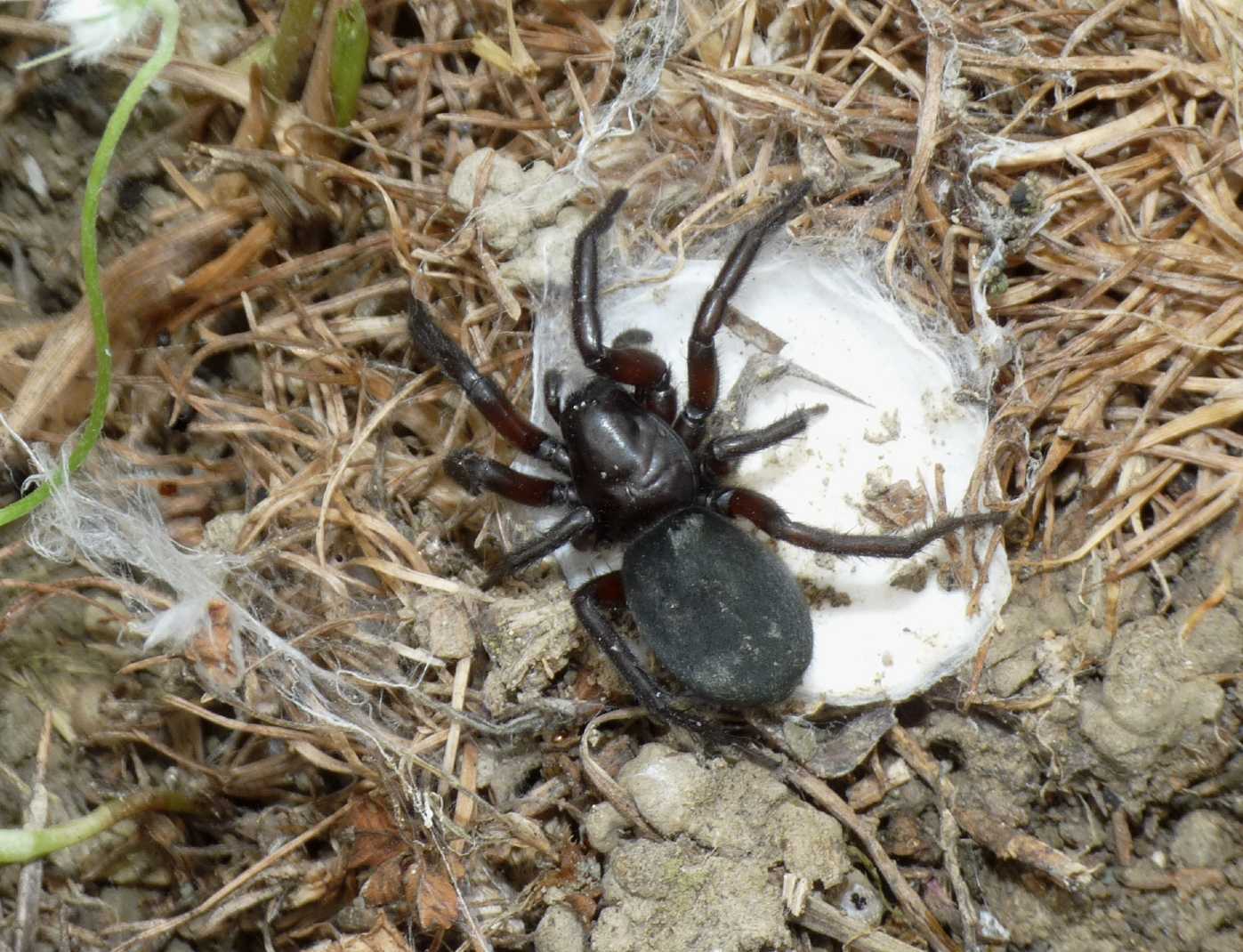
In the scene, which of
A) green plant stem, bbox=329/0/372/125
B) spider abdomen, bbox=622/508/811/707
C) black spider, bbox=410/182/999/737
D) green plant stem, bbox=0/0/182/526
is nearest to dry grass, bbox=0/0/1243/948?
green plant stem, bbox=329/0/372/125

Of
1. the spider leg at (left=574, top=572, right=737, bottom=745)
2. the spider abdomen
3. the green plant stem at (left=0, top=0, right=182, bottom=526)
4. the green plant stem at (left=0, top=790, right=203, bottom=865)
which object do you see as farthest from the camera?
the spider leg at (left=574, top=572, right=737, bottom=745)

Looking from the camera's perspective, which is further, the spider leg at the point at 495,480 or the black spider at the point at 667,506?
the spider leg at the point at 495,480

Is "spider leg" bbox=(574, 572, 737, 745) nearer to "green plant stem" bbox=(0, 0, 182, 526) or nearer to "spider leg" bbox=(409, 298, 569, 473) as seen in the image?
"spider leg" bbox=(409, 298, 569, 473)

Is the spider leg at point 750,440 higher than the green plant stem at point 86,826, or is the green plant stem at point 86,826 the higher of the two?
the spider leg at point 750,440

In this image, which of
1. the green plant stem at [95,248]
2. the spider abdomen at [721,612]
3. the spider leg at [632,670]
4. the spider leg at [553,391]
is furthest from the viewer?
the spider leg at [553,391]

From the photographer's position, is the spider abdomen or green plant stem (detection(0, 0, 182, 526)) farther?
the spider abdomen

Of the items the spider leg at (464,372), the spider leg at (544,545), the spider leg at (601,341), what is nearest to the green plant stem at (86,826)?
the spider leg at (544,545)

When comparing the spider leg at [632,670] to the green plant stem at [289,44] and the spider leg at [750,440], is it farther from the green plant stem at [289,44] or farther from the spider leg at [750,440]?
the green plant stem at [289,44]

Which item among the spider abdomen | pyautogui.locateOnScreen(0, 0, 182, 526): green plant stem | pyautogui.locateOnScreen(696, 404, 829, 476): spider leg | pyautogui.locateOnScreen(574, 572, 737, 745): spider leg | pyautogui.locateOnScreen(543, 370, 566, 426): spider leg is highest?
pyautogui.locateOnScreen(0, 0, 182, 526): green plant stem

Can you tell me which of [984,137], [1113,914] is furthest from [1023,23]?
[1113,914]
